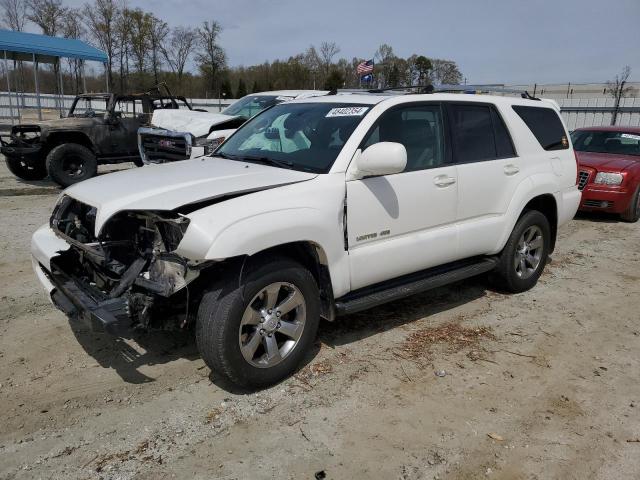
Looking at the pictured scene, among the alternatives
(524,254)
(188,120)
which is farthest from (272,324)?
(188,120)

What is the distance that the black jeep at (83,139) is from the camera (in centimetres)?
1027

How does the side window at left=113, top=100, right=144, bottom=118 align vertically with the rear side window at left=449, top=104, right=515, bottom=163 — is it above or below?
above

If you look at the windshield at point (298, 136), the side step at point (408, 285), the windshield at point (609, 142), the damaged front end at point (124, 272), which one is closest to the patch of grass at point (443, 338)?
the side step at point (408, 285)

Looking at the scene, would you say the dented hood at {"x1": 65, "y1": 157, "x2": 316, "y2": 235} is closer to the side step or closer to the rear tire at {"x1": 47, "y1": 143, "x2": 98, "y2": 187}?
the side step

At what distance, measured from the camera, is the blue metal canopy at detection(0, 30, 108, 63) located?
19.0 meters

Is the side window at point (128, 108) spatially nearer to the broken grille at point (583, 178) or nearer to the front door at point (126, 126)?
the front door at point (126, 126)

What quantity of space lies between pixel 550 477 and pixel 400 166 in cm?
200

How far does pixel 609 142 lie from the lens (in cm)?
995

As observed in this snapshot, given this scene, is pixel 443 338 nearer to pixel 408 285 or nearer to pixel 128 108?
pixel 408 285

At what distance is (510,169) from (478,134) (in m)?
0.49

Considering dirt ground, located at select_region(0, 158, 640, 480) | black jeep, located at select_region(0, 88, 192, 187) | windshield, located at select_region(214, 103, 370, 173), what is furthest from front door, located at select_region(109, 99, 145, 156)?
windshield, located at select_region(214, 103, 370, 173)

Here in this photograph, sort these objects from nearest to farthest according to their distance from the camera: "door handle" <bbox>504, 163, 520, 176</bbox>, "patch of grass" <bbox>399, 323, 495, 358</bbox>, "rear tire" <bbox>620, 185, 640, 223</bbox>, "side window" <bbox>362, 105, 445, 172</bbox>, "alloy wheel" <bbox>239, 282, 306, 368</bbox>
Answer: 1. "alloy wheel" <bbox>239, 282, 306, 368</bbox>
2. "side window" <bbox>362, 105, 445, 172</bbox>
3. "patch of grass" <bbox>399, 323, 495, 358</bbox>
4. "door handle" <bbox>504, 163, 520, 176</bbox>
5. "rear tire" <bbox>620, 185, 640, 223</bbox>

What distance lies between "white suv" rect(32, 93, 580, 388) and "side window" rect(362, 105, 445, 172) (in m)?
0.01

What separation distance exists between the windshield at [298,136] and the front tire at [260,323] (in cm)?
85
